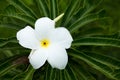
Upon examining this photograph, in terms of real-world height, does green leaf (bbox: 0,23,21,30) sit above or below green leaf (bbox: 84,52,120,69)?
above

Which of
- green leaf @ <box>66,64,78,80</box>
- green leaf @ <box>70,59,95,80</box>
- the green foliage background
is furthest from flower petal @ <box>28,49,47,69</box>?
green leaf @ <box>70,59,95,80</box>

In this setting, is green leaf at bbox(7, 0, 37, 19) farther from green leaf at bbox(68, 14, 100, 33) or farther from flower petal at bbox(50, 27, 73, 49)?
flower petal at bbox(50, 27, 73, 49)

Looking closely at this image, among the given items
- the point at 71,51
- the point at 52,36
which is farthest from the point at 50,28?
the point at 71,51

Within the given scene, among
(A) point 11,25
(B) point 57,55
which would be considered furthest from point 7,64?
(B) point 57,55

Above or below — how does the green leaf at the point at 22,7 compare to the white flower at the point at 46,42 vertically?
above

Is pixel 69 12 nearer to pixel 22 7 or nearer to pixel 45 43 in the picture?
pixel 22 7

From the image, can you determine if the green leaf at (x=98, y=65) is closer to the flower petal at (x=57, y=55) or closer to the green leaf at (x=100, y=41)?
the green leaf at (x=100, y=41)

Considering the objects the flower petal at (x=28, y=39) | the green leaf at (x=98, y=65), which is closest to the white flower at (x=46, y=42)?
the flower petal at (x=28, y=39)
